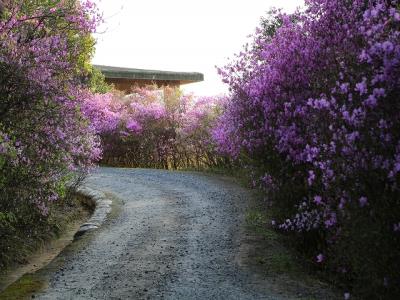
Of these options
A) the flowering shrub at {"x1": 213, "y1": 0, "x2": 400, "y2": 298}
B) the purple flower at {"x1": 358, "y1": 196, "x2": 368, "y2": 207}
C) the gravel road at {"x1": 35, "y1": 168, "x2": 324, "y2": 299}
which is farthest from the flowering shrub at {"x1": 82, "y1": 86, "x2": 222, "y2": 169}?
the purple flower at {"x1": 358, "y1": 196, "x2": 368, "y2": 207}

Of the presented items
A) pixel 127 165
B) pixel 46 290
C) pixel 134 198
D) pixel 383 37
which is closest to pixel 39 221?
pixel 134 198

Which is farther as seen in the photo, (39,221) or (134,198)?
(134,198)

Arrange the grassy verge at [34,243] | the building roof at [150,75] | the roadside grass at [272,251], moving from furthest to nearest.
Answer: the building roof at [150,75] < the grassy verge at [34,243] < the roadside grass at [272,251]

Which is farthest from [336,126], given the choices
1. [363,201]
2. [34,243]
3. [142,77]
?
[142,77]

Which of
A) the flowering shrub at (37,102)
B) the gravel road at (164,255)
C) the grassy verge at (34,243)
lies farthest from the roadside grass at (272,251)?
the flowering shrub at (37,102)

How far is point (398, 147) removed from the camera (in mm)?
4000

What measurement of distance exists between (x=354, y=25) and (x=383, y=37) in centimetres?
166

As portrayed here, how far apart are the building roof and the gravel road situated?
1359cm

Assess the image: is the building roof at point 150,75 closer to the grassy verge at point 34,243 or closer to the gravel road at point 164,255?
the gravel road at point 164,255

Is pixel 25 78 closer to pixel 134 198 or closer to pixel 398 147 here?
pixel 134 198

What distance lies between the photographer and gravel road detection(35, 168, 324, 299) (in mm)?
6418

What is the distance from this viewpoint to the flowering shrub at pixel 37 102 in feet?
27.1

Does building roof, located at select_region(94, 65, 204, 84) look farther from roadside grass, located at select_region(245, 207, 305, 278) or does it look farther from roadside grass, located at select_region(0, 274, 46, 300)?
roadside grass, located at select_region(0, 274, 46, 300)

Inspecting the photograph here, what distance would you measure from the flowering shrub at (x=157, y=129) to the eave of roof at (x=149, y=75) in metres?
3.78
